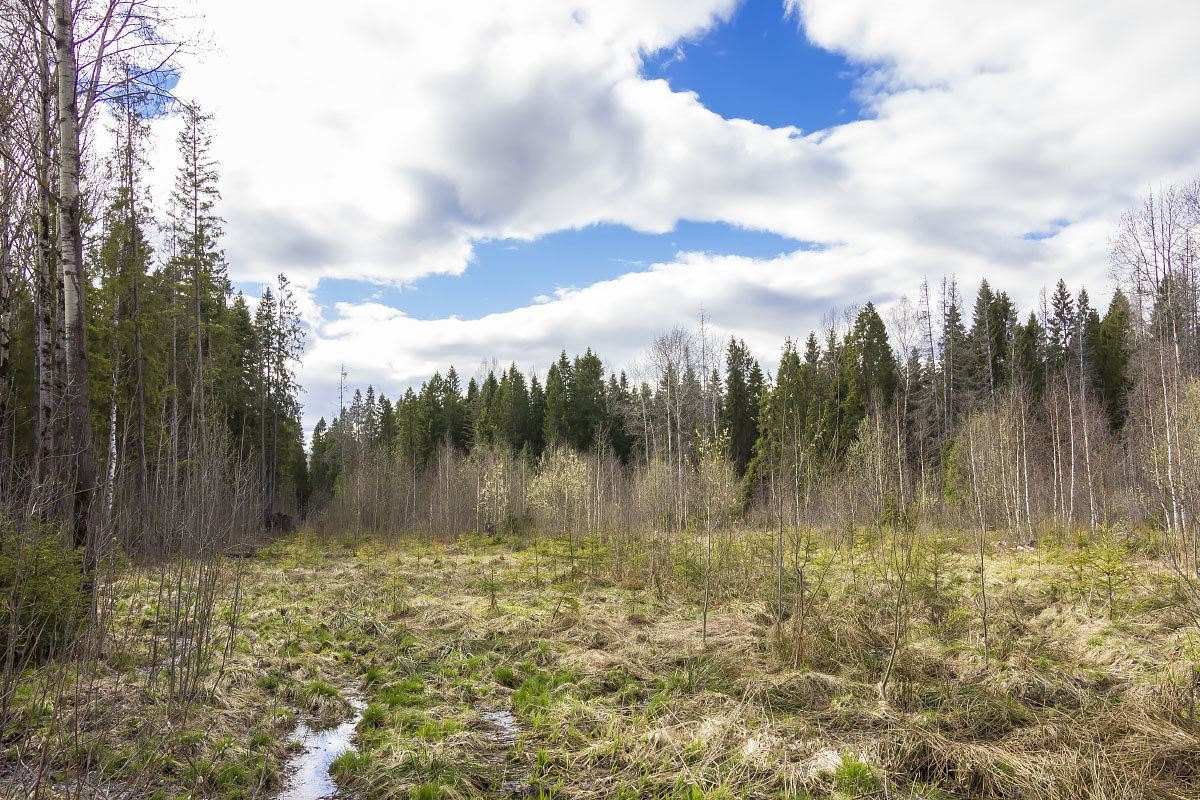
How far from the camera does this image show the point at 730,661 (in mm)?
7344

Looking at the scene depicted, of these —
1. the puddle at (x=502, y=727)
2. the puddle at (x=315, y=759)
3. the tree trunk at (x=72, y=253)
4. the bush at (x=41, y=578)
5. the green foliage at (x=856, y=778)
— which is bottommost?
the puddle at (x=502, y=727)

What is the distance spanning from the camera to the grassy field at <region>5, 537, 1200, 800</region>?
4.41 m

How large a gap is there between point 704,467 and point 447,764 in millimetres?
5545

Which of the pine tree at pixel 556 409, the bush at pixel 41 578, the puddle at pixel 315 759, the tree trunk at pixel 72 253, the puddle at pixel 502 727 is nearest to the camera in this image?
the puddle at pixel 315 759

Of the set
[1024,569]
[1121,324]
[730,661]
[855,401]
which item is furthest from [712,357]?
[730,661]

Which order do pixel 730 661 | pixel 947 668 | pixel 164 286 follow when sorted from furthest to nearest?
pixel 164 286 → pixel 730 661 → pixel 947 668

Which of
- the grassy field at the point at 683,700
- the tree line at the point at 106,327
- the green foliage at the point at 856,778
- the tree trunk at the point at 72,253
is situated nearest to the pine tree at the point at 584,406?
the tree line at the point at 106,327

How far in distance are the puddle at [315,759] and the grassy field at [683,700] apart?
0.50 feet

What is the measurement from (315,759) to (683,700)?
341cm

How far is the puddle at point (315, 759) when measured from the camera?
188 inches

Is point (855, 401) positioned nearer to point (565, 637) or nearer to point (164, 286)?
point (565, 637)

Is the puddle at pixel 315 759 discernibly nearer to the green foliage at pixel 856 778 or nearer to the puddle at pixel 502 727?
the puddle at pixel 502 727

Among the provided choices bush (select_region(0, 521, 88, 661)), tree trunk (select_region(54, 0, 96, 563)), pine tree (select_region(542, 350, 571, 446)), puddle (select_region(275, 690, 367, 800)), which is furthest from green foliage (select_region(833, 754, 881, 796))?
pine tree (select_region(542, 350, 571, 446))

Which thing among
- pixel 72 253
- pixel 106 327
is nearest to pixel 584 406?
pixel 106 327
